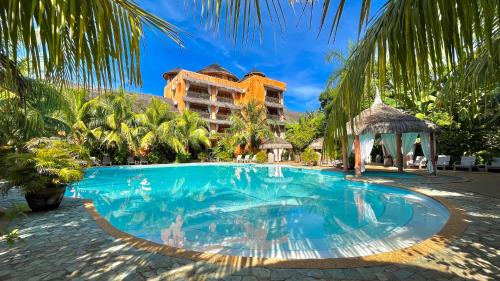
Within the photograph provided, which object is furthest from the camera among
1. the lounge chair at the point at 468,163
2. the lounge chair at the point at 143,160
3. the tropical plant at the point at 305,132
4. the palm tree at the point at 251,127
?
the palm tree at the point at 251,127

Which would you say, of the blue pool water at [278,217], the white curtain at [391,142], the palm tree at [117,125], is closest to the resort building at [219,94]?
the palm tree at [117,125]

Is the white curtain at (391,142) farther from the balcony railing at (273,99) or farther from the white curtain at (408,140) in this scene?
the balcony railing at (273,99)

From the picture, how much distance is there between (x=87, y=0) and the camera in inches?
40.8

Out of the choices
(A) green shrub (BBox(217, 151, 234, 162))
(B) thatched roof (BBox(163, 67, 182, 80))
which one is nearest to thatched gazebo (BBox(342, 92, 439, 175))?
(A) green shrub (BBox(217, 151, 234, 162))

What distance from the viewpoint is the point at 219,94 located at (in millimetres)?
34312

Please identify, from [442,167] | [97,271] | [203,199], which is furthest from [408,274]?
[442,167]

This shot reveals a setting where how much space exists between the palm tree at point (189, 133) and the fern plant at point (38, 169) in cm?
1645

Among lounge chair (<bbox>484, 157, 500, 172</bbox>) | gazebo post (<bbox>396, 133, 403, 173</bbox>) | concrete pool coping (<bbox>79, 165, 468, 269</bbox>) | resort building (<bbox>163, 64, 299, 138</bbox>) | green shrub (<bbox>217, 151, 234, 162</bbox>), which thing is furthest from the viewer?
resort building (<bbox>163, 64, 299, 138</bbox>)

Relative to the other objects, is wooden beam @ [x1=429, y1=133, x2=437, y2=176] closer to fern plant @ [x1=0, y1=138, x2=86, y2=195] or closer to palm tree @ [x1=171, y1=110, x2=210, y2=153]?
fern plant @ [x1=0, y1=138, x2=86, y2=195]

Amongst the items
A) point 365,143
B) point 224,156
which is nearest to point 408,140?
point 365,143

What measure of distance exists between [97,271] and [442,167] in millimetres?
16752

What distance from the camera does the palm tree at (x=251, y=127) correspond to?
83.7 ft

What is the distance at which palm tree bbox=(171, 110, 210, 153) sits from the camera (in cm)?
2292

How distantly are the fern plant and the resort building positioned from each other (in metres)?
23.5
